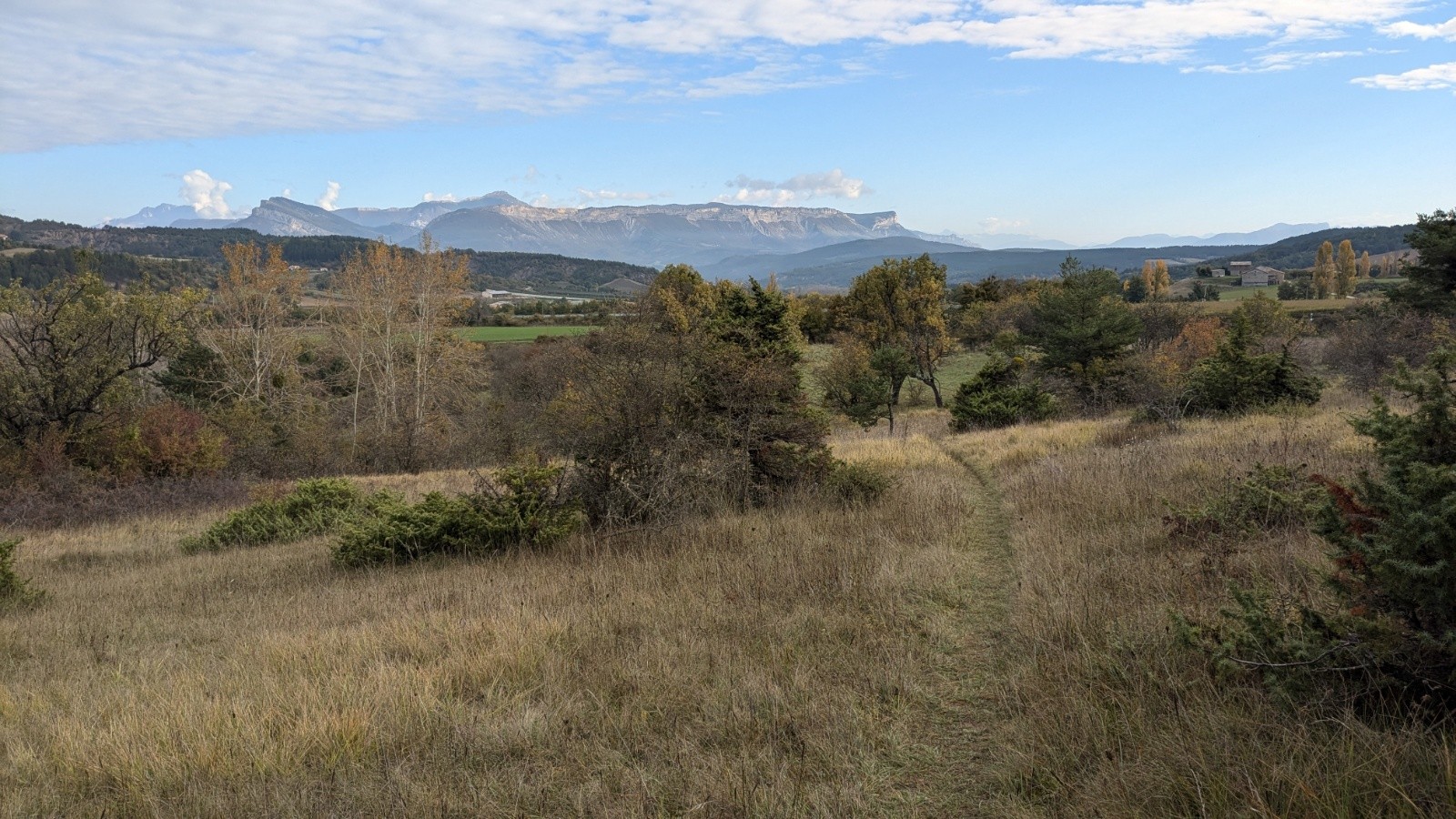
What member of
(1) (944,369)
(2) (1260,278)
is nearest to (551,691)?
(1) (944,369)

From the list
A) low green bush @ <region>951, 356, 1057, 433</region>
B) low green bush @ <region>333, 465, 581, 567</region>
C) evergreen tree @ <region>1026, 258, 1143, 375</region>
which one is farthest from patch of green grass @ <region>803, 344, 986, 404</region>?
low green bush @ <region>333, 465, 581, 567</region>

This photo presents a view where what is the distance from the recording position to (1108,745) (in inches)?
131

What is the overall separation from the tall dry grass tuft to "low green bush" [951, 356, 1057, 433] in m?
15.3

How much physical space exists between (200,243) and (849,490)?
155 meters

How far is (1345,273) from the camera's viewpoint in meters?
101

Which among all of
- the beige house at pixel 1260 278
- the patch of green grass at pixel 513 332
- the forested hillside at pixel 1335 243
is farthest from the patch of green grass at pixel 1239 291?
the patch of green grass at pixel 513 332

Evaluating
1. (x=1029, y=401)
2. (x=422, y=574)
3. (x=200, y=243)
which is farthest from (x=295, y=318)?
(x=200, y=243)

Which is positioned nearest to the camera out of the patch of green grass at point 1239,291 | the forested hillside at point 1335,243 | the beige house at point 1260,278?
the patch of green grass at point 1239,291

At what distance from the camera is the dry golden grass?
3420mm

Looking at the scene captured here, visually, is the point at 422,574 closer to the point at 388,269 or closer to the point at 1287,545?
the point at 1287,545

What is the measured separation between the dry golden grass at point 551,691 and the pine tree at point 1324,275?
116m

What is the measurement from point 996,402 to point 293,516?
1889cm

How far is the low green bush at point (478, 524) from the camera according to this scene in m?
9.36

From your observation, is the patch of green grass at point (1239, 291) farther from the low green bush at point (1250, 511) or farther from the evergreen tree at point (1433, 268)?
the low green bush at point (1250, 511)
